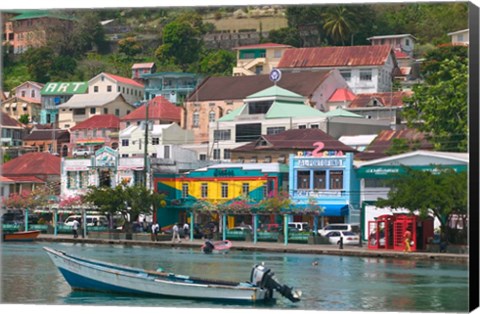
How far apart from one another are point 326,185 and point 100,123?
66.4ft

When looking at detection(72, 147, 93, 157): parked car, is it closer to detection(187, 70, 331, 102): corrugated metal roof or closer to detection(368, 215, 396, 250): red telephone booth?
detection(187, 70, 331, 102): corrugated metal roof

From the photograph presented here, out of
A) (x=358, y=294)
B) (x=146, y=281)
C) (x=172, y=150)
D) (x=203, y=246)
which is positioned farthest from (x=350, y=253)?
(x=172, y=150)

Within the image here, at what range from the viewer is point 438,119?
47.5 metres

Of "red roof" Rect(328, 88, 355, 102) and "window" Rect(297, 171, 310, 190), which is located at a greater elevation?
"red roof" Rect(328, 88, 355, 102)

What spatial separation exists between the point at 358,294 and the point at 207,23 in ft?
125

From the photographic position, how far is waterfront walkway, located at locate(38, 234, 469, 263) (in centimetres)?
3594

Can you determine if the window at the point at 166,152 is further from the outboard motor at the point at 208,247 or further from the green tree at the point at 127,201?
the outboard motor at the point at 208,247

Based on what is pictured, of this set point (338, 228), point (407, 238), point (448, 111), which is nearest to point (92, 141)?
point (448, 111)

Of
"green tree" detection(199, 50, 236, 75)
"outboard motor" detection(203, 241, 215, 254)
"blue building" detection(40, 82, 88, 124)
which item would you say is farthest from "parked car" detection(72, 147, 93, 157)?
"outboard motor" detection(203, 241, 215, 254)

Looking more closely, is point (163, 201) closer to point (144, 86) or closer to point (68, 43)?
point (68, 43)

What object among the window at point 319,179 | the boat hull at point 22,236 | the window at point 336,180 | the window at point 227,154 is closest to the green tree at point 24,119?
the window at point 227,154

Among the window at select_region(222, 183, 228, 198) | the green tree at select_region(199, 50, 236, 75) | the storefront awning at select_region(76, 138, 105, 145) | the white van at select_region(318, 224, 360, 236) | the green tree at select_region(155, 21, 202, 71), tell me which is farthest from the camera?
the green tree at select_region(199, 50, 236, 75)

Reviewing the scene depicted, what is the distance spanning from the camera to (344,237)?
4150 cm

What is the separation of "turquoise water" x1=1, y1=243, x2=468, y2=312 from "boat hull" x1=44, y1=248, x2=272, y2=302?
0.20 meters
